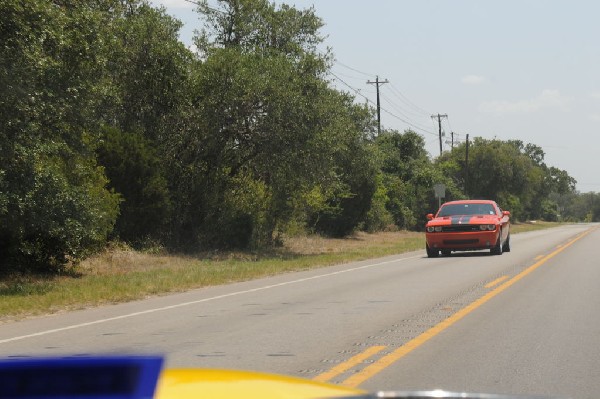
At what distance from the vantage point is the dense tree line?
1667 cm

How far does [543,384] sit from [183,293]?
10711 mm

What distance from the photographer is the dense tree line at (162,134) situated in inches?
656

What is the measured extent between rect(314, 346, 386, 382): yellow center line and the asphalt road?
11mm

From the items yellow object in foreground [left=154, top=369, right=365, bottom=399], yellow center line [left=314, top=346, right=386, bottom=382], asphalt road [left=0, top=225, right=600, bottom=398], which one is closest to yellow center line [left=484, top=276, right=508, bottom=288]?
asphalt road [left=0, top=225, right=600, bottom=398]

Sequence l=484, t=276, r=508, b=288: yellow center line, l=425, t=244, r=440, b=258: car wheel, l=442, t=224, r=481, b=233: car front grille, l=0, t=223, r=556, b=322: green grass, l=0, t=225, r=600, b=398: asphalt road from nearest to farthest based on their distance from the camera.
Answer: l=0, t=225, r=600, b=398: asphalt road, l=0, t=223, r=556, b=322: green grass, l=484, t=276, r=508, b=288: yellow center line, l=442, t=224, r=481, b=233: car front grille, l=425, t=244, r=440, b=258: car wheel

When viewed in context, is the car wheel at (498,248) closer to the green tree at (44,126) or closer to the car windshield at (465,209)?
the car windshield at (465,209)

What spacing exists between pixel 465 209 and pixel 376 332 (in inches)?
707

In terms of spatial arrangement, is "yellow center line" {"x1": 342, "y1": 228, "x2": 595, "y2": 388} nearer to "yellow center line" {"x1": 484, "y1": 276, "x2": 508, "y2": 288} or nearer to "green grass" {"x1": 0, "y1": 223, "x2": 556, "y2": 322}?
"yellow center line" {"x1": 484, "y1": 276, "x2": 508, "y2": 288}

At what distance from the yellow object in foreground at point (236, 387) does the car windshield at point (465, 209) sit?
25.5 meters

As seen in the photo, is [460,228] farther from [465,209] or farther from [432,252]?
[465,209]

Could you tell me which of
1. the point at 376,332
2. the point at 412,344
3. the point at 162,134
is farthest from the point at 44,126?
the point at 162,134

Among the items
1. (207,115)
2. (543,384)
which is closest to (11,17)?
(543,384)

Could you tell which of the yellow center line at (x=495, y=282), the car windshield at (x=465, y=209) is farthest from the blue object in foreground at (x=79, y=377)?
the car windshield at (x=465, y=209)

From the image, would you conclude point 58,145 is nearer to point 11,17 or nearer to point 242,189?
point 11,17
